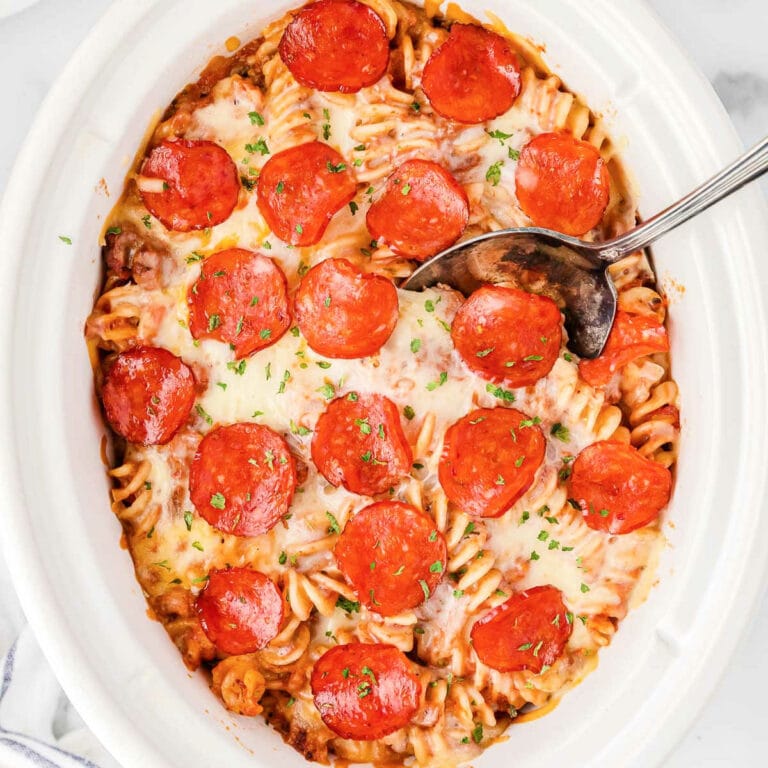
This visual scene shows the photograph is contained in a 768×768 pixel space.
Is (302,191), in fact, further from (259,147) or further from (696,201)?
(696,201)

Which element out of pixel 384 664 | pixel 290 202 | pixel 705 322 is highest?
pixel 290 202

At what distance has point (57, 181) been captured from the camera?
3.00m

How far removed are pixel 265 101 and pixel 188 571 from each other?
63.5 inches

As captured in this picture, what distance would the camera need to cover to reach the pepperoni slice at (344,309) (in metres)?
3.01

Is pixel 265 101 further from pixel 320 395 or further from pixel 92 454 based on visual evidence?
pixel 92 454

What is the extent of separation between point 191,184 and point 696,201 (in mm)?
1609

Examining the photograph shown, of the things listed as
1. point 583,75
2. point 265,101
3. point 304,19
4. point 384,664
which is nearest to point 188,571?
point 384,664

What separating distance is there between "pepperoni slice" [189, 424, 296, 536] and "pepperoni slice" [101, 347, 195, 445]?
0.15 meters

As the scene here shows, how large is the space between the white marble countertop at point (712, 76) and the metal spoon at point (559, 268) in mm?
894

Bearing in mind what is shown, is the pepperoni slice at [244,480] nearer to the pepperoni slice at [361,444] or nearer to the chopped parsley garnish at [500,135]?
the pepperoni slice at [361,444]

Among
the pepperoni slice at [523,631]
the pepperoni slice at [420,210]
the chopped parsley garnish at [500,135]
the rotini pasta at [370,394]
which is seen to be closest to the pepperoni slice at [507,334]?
the rotini pasta at [370,394]

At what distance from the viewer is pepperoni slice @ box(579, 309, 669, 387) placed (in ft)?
10.5

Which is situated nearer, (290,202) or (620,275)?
(290,202)

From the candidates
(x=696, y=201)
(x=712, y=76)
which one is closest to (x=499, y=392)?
(x=696, y=201)
